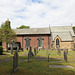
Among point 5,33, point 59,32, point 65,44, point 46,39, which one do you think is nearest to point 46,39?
point 46,39

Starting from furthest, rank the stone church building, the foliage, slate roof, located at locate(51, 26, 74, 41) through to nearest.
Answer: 1. slate roof, located at locate(51, 26, 74, 41)
2. the stone church building
3. the foliage

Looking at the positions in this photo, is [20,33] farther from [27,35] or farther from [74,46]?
[74,46]

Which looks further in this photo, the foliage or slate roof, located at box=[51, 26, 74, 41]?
slate roof, located at box=[51, 26, 74, 41]

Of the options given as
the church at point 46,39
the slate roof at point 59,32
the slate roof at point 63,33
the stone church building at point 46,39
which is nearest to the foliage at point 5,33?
the church at point 46,39

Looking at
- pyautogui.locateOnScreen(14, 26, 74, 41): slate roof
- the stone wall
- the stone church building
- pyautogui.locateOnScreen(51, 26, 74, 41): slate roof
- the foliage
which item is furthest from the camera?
pyautogui.locateOnScreen(14, 26, 74, 41): slate roof

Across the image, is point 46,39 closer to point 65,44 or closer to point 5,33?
point 65,44

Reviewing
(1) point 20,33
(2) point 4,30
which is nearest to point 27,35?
(1) point 20,33

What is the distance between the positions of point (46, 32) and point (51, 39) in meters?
3.54

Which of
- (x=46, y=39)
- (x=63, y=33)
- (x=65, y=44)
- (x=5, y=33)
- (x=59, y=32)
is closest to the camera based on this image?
(x=5, y=33)

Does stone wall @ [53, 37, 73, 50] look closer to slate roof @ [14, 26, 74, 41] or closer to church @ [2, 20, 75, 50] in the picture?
church @ [2, 20, 75, 50]

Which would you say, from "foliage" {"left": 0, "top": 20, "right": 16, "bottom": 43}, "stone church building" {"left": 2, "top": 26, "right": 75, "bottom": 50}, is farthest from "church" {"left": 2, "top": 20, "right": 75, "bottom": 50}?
"foliage" {"left": 0, "top": 20, "right": 16, "bottom": 43}

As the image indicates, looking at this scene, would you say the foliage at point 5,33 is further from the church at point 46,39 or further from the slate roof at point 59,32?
the slate roof at point 59,32

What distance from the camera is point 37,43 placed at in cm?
3494

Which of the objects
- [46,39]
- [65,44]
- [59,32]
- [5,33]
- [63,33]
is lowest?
[65,44]
